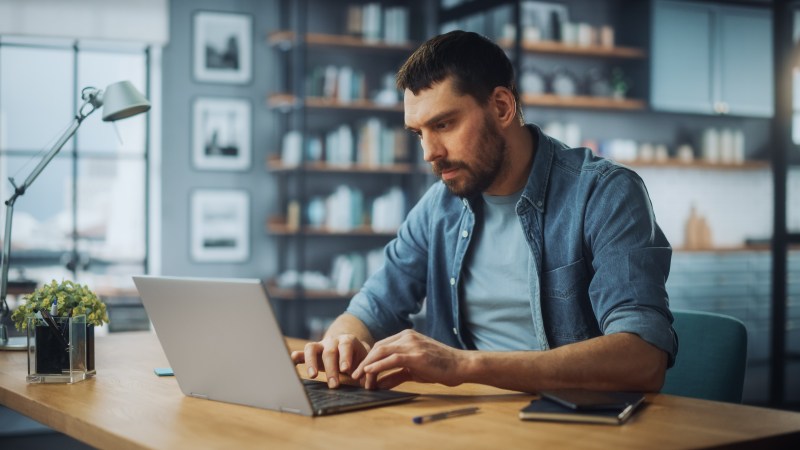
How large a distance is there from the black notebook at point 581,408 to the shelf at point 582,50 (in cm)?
530

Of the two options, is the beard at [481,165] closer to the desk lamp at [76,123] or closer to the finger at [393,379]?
the finger at [393,379]

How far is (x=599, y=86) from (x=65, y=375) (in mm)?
5597

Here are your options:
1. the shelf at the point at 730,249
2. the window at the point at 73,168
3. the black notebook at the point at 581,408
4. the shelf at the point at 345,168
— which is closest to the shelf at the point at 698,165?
the shelf at the point at 730,249

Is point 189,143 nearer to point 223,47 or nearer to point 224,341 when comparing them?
point 223,47

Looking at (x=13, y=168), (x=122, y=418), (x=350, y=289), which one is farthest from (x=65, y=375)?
(x=13, y=168)

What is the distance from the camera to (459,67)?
2.00 m

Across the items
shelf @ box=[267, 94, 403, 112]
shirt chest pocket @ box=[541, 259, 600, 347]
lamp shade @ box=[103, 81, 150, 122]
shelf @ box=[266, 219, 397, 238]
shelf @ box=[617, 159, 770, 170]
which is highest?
shelf @ box=[267, 94, 403, 112]

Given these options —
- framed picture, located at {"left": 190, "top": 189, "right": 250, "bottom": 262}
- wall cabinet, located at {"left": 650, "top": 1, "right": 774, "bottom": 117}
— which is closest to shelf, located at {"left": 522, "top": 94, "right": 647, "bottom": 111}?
wall cabinet, located at {"left": 650, "top": 1, "right": 774, "bottom": 117}

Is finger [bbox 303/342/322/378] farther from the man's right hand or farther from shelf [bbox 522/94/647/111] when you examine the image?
shelf [bbox 522/94/647/111]

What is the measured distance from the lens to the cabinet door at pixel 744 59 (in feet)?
22.6

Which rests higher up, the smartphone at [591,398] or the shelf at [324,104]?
the shelf at [324,104]

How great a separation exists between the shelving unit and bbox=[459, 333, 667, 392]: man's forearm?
4621mm

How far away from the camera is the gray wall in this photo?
6.39 meters

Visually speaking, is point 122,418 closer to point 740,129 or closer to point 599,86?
point 599,86
